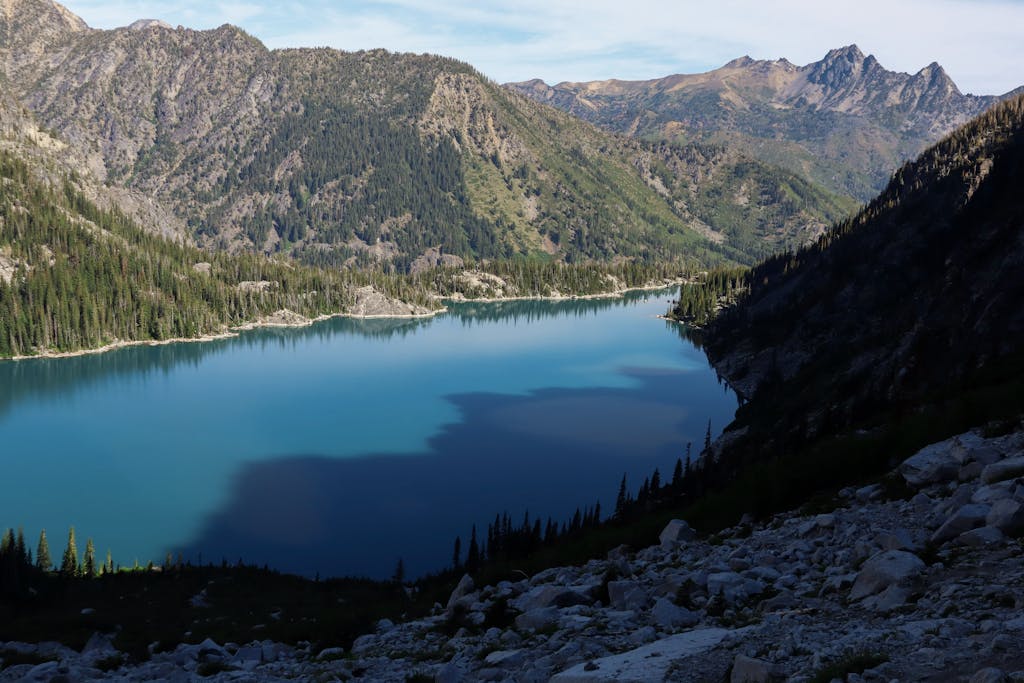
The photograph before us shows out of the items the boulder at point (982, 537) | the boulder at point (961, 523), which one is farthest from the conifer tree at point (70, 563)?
the boulder at point (982, 537)

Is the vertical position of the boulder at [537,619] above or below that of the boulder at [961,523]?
below

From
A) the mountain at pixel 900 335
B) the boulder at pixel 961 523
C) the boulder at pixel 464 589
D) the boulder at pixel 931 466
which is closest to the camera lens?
the boulder at pixel 961 523

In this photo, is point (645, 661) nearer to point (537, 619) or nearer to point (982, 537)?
point (537, 619)

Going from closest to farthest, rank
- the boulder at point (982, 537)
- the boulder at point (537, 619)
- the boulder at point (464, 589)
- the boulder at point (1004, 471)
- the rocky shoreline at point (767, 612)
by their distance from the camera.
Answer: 1. the rocky shoreline at point (767, 612)
2. the boulder at point (982, 537)
3. the boulder at point (1004, 471)
4. the boulder at point (537, 619)
5. the boulder at point (464, 589)

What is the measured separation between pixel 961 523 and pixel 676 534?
40.4 ft

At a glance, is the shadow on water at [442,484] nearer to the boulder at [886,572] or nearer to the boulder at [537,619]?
the boulder at [537,619]

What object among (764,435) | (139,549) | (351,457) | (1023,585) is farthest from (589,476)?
(1023,585)

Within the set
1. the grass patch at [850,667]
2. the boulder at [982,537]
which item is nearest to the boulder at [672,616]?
the grass patch at [850,667]

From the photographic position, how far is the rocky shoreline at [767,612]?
546 inches

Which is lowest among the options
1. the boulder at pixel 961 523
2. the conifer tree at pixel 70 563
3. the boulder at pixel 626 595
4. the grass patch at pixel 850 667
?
the conifer tree at pixel 70 563

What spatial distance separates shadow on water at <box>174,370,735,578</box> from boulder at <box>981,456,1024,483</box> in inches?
2736

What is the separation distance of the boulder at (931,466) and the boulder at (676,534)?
800 centimetres

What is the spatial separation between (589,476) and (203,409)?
3560 inches

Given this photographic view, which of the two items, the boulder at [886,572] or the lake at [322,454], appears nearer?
the boulder at [886,572]
